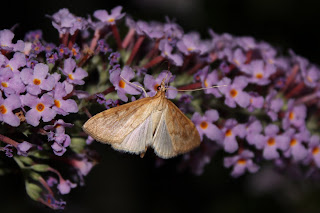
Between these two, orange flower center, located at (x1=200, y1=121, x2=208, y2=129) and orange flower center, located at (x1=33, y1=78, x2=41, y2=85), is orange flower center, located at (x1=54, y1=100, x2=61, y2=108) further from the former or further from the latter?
orange flower center, located at (x1=200, y1=121, x2=208, y2=129)

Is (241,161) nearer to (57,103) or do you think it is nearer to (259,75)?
(259,75)

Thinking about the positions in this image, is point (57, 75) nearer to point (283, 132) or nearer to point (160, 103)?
point (160, 103)

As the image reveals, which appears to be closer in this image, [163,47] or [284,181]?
[163,47]

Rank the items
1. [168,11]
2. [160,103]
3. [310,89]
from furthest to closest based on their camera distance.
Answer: [168,11]
[310,89]
[160,103]

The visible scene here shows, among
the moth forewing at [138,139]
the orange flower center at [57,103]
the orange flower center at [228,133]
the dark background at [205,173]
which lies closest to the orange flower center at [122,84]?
the moth forewing at [138,139]

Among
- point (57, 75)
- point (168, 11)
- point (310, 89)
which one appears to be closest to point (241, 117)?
point (310, 89)

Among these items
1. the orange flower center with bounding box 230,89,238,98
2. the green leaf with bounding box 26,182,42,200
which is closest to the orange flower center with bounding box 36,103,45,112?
the green leaf with bounding box 26,182,42,200

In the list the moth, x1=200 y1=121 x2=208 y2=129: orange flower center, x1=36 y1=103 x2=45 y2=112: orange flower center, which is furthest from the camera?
x1=200 y1=121 x2=208 y2=129: orange flower center
